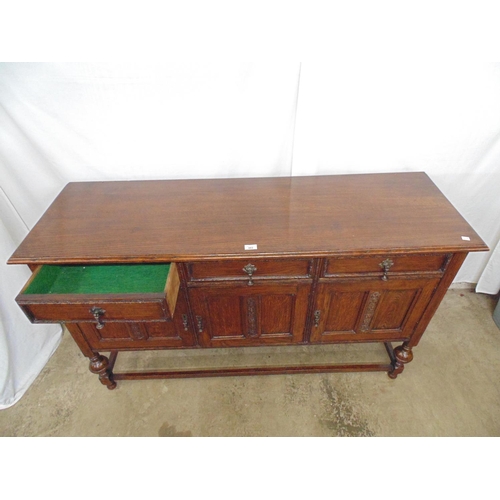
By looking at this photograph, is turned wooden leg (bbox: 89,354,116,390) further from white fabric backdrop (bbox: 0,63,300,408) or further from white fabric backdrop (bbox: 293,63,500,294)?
white fabric backdrop (bbox: 293,63,500,294)

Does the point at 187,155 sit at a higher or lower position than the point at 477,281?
higher

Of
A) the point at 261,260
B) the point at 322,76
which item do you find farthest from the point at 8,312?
the point at 322,76

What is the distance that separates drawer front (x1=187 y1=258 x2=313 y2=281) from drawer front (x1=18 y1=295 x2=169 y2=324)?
17cm

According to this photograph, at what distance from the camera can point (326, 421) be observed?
1258mm

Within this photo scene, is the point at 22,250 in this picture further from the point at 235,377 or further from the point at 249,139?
the point at 235,377

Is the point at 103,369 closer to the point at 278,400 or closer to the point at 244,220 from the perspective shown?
the point at 278,400

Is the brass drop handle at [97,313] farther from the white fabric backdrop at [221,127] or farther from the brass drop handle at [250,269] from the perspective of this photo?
the white fabric backdrop at [221,127]

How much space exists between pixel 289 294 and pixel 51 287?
77 centimetres

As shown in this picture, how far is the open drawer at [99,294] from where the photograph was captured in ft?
2.70

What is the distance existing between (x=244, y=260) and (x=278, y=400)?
752 millimetres

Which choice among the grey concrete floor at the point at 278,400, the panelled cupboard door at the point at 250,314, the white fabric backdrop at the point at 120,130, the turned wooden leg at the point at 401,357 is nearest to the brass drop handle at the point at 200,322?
the panelled cupboard door at the point at 250,314

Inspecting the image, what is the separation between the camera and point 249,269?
0.93 m

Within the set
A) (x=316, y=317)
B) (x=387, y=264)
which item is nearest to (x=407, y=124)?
(x=387, y=264)

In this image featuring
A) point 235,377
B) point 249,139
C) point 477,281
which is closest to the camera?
point 249,139
